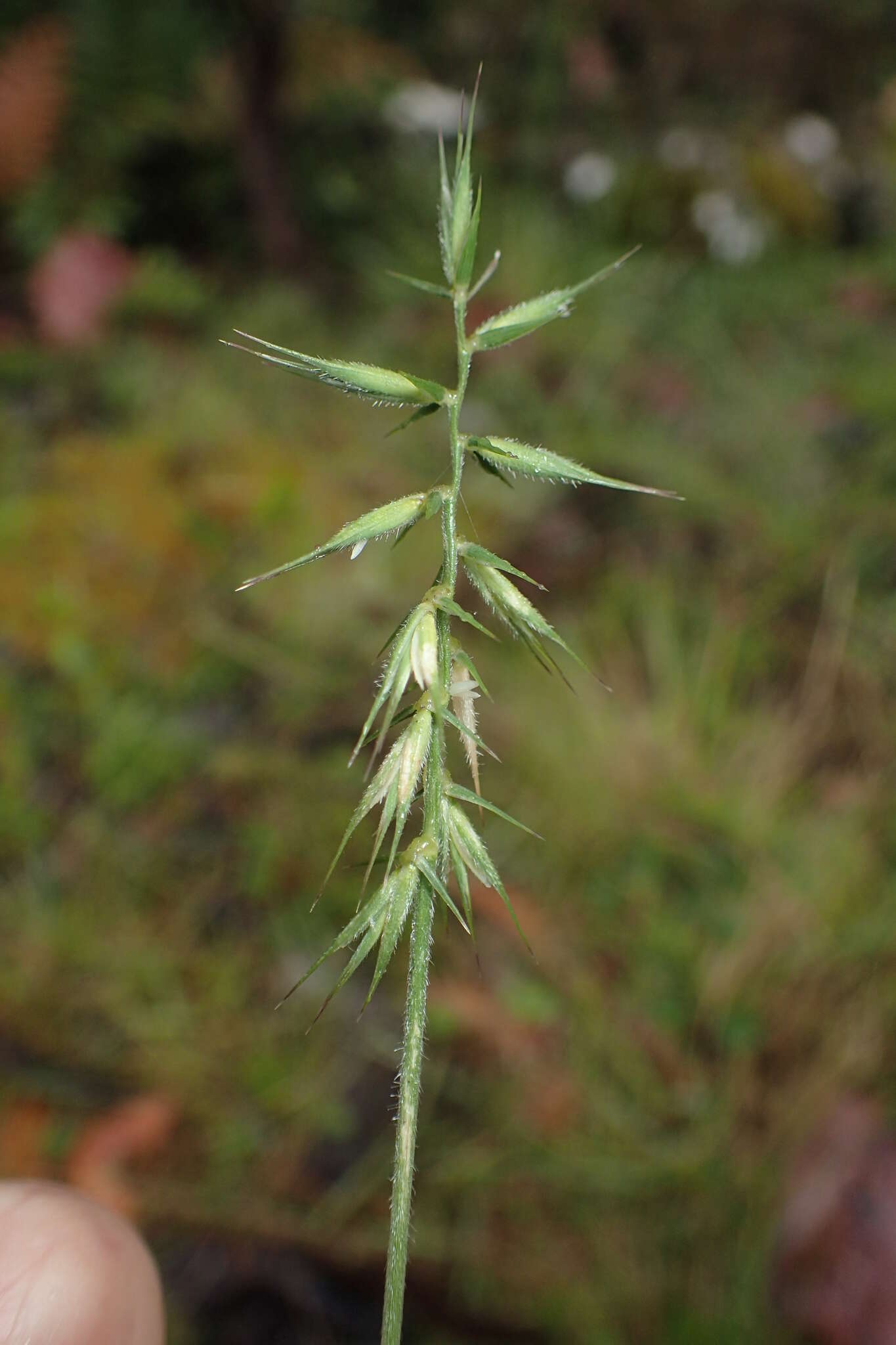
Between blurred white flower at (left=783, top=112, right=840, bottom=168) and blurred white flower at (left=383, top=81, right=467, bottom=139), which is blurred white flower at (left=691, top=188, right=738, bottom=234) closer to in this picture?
blurred white flower at (left=783, top=112, right=840, bottom=168)

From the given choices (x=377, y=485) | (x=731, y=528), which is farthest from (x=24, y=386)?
(x=731, y=528)

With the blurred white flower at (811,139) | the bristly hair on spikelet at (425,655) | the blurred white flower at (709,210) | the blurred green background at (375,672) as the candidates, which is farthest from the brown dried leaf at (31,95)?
the blurred white flower at (811,139)

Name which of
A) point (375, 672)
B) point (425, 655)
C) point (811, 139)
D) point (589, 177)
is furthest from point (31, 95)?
point (811, 139)

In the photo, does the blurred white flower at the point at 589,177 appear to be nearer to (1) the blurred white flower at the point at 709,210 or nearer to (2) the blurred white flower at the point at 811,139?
(1) the blurred white flower at the point at 709,210

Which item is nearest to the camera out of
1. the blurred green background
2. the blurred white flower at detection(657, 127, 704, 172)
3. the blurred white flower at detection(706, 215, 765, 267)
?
the blurred green background

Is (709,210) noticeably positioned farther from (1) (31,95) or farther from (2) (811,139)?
(1) (31,95)

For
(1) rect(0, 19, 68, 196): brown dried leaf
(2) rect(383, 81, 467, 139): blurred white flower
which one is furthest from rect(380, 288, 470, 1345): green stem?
(2) rect(383, 81, 467, 139): blurred white flower

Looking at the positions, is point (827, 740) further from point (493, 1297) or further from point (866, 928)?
point (493, 1297)
